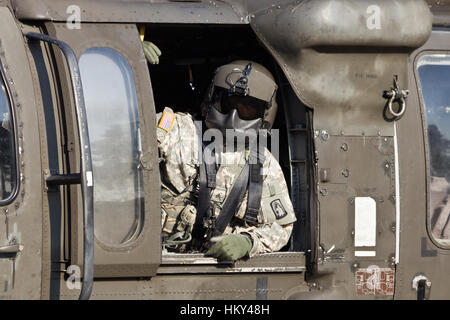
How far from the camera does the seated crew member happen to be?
4105mm

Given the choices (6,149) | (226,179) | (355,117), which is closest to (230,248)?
(226,179)

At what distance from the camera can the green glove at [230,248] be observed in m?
3.74

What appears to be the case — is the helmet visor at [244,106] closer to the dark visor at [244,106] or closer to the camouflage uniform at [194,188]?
the dark visor at [244,106]

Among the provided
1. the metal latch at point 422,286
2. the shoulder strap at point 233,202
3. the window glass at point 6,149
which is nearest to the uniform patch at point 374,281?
the metal latch at point 422,286

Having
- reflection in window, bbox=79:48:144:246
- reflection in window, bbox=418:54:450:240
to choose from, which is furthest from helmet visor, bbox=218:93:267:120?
reflection in window, bbox=418:54:450:240

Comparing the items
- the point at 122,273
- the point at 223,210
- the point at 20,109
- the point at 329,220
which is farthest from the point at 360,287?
the point at 20,109

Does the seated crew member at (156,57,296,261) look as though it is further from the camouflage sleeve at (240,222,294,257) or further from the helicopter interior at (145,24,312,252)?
the helicopter interior at (145,24,312,252)

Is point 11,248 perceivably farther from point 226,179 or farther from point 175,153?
point 226,179

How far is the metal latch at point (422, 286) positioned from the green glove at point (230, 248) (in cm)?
105

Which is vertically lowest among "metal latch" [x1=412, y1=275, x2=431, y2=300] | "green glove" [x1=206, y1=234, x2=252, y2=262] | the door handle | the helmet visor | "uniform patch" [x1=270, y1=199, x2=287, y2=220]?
"metal latch" [x1=412, y1=275, x2=431, y2=300]

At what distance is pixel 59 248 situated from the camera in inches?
139

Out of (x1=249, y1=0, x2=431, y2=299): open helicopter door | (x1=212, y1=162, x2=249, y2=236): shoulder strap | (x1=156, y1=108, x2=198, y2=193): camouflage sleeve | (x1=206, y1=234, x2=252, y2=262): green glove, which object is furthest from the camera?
(x1=156, y1=108, x2=198, y2=193): camouflage sleeve

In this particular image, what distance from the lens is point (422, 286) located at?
13.3ft

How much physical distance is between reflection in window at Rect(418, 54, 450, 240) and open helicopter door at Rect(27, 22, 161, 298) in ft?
5.63
